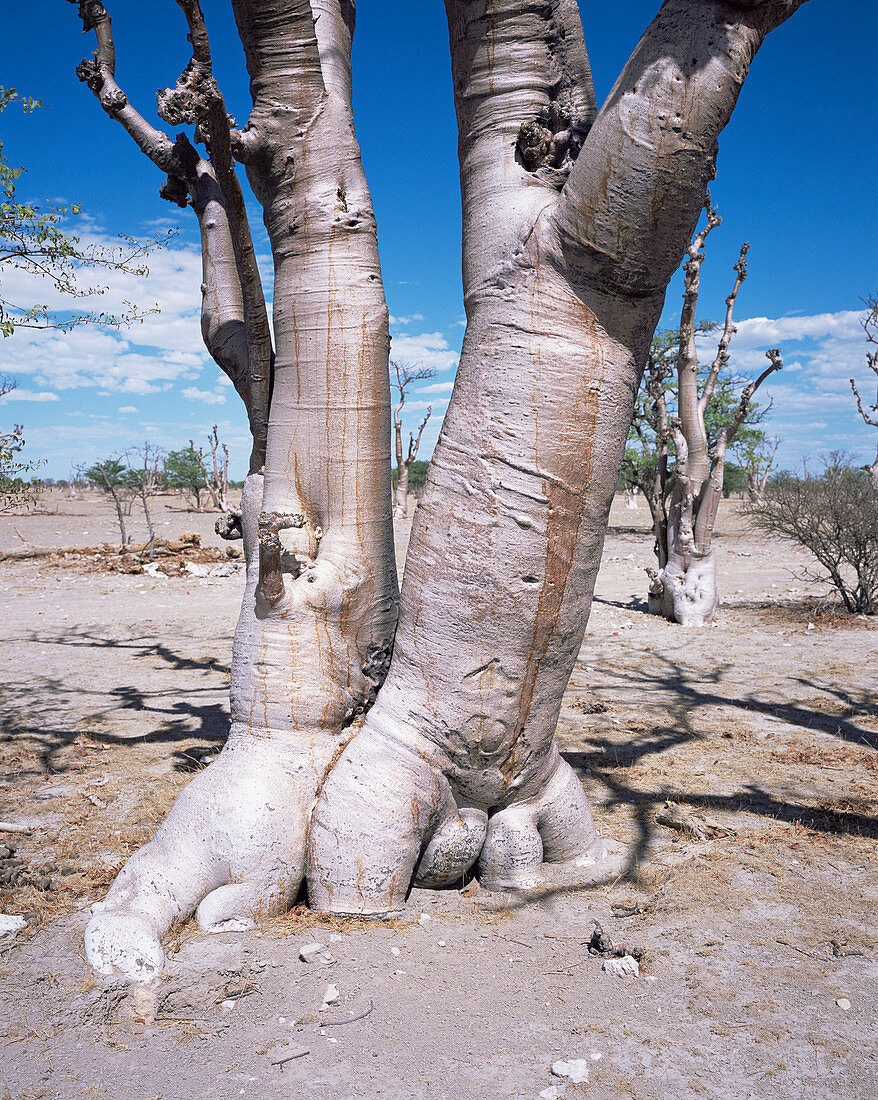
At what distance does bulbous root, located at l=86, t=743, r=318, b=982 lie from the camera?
2.26 meters

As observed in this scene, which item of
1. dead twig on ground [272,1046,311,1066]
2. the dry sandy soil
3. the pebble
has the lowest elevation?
the dry sandy soil

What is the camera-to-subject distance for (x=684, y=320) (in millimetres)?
8211

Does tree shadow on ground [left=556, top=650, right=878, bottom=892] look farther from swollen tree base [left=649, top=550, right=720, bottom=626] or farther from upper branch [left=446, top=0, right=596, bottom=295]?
upper branch [left=446, top=0, right=596, bottom=295]

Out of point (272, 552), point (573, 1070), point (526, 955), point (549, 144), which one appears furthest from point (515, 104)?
point (573, 1070)

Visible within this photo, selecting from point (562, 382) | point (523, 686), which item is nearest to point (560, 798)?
point (523, 686)

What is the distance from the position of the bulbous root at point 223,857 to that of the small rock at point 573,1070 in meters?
1.06

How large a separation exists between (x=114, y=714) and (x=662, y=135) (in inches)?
186

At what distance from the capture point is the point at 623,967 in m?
2.10

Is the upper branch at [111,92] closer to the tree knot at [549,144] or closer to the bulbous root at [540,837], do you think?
the tree knot at [549,144]

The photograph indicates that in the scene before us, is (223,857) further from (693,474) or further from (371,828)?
(693,474)

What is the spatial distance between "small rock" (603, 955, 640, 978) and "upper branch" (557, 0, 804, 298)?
2.09 metres

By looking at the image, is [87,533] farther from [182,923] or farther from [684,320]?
[182,923]

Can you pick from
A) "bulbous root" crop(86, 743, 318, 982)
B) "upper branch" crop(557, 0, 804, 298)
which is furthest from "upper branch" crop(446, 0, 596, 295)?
"bulbous root" crop(86, 743, 318, 982)

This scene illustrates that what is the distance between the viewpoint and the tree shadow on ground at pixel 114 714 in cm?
422
